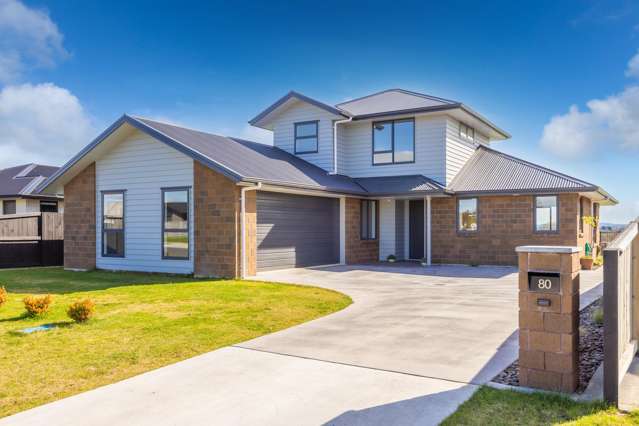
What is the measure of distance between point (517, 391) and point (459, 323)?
9.86 ft

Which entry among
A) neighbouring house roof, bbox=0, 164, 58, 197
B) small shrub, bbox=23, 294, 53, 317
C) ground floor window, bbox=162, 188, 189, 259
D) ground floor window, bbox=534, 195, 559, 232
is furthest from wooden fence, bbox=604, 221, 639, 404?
neighbouring house roof, bbox=0, 164, 58, 197

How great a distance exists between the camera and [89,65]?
19.3m

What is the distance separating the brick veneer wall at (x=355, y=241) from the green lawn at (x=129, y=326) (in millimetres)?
5976

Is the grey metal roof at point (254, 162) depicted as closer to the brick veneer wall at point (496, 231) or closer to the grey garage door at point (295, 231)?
the grey garage door at point (295, 231)

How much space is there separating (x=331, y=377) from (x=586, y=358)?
9.12 feet

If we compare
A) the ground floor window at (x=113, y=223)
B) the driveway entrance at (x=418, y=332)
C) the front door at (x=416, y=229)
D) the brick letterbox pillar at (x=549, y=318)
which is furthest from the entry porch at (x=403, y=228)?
the brick letterbox pillar at (x=549, y=318)

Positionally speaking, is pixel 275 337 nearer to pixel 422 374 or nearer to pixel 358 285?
pixel 422 374

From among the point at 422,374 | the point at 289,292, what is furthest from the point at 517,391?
the point at 289,292

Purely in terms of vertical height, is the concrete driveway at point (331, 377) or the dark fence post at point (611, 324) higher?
the dark fence post at point (611, 324)

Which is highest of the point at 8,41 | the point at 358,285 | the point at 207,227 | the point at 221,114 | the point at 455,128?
the point at 8,41

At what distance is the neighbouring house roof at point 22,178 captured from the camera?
2623 cm

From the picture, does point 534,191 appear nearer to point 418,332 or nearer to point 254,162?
point 254,162

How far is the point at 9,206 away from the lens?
87.7 ft

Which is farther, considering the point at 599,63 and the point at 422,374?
the point at 599,63
